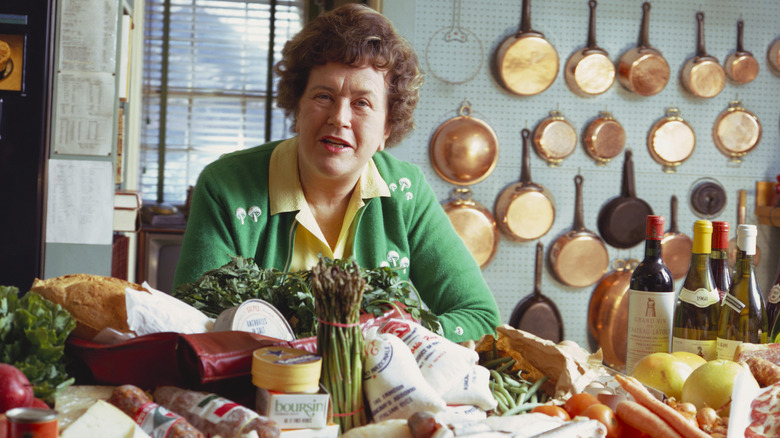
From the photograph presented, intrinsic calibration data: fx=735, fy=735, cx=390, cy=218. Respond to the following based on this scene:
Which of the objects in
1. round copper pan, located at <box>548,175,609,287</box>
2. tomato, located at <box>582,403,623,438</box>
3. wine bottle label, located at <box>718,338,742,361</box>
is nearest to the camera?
tomato, located at <box>582,403,623,438</box>

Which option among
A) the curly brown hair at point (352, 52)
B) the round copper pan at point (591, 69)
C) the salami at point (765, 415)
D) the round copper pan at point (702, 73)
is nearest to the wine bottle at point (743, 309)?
the salami at point (765, 415)

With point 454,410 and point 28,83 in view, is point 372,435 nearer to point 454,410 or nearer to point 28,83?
point 454,410

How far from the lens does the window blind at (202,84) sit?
16.4ft

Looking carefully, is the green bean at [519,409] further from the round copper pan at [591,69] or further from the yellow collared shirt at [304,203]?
the round copper pan at [591,69]

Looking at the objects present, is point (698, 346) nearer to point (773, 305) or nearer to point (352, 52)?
point (773, 305)

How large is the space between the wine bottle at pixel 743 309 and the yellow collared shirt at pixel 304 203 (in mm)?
885

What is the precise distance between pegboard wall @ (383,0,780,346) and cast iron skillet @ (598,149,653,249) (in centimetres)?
4

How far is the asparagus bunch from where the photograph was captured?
910mm

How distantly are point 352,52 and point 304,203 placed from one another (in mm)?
397

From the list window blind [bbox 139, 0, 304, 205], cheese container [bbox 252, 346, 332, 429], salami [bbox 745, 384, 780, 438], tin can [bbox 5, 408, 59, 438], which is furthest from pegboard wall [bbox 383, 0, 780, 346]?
tin can [bbox 5, 408, 59, 438]

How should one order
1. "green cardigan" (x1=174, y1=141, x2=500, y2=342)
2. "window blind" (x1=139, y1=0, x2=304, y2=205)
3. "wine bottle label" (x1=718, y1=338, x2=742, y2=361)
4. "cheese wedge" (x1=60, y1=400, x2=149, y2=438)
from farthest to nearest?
1. "window blind" (x1=139, y1=0, x2=304, y2=205)
2. "green cardigan" (x1=174, y1=141, x2=500, y2=342)
3. "wine bottle label" (x1=718, y1=338, x2=742, y2=361)
4. "cheese wedge" (x1=60, y1=400, x2=149, y2=438)

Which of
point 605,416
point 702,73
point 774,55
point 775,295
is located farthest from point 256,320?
point 774,55

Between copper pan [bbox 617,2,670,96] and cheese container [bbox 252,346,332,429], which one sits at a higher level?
copper pan [bbox 617,2,670,96]

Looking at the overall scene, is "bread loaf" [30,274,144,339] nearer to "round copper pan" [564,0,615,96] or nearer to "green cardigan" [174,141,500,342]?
"green cardigan" [174,141,500,342]
